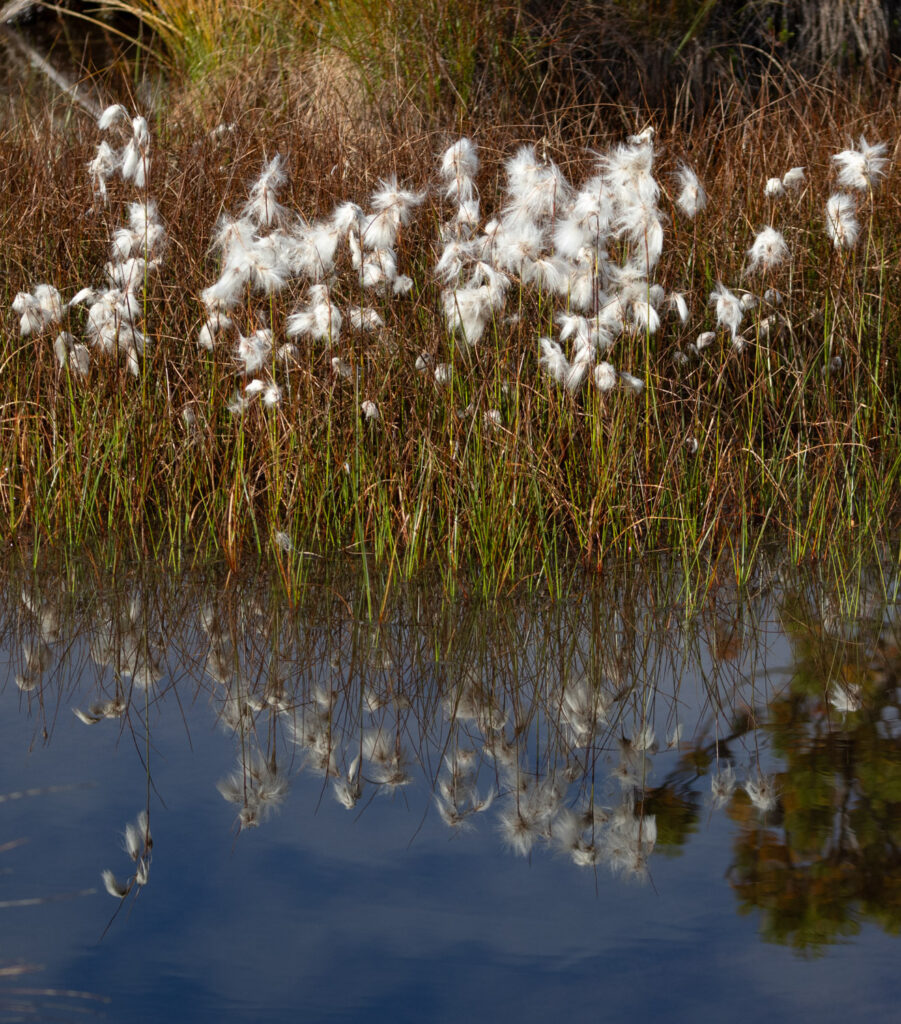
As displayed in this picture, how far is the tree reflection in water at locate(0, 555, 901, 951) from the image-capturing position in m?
2.35

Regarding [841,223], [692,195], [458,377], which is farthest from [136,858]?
[841,223]

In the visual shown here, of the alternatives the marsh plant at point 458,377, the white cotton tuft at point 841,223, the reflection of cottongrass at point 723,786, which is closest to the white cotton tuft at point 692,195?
the marsh plant at point 458,377

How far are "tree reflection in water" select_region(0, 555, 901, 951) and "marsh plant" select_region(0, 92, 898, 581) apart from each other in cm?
27

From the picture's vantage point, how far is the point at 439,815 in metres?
2.46

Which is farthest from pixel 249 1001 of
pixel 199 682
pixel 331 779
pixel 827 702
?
pixel 827 702

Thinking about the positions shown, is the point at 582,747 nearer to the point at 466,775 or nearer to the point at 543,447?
the point at 466,775

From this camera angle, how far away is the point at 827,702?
2.94 meters

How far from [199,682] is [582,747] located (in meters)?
0.90

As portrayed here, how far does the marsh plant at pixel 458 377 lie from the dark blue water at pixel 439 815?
39 centimetres

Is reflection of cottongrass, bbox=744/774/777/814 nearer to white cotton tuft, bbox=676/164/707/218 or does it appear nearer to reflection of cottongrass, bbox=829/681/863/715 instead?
reflection of cottongrass, bbox=829/681/863/715

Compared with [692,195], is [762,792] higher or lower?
lower

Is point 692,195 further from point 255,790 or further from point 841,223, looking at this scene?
point 255,790

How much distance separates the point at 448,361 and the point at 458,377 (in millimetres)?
149

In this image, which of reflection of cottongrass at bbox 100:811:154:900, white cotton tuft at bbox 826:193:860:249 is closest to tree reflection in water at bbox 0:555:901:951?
reflection of cottongrass at bbox 100:811:154:900
